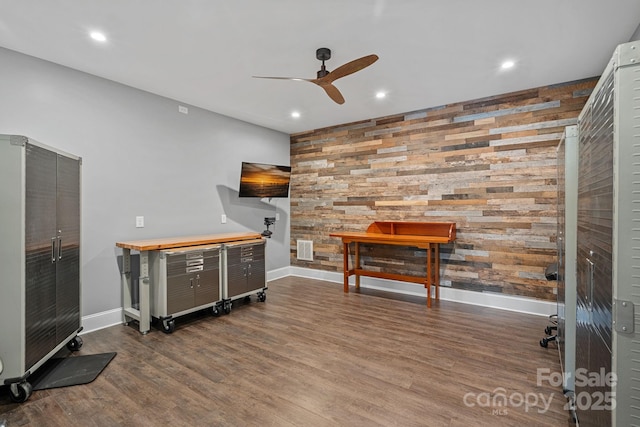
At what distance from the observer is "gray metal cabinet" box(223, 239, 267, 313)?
3863 millimetres

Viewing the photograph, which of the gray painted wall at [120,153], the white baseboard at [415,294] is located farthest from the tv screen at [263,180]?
the white baseboard at [415,294]

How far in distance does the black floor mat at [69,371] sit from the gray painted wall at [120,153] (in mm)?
744

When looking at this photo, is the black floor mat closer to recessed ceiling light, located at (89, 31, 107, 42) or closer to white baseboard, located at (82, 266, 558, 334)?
white baseboard, located at (82, 266, 558, 334)

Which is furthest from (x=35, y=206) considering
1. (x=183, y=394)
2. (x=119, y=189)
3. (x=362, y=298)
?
(x=362, y=298)

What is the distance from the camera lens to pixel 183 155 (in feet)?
13.6

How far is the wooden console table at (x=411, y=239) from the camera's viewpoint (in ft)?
13.0

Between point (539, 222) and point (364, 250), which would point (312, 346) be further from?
point (539, 222)

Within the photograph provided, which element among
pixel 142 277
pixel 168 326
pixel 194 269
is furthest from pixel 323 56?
pixel 168 326

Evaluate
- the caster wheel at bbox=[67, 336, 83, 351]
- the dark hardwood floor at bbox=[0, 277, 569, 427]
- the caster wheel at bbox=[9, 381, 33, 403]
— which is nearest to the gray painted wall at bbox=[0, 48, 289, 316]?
the caster wheel at bbox=[67, 336, 83, 351]

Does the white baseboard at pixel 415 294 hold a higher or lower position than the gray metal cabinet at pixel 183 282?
lower

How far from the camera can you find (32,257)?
220 centimetres

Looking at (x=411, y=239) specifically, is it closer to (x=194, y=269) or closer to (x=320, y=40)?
(x=320, y=40)

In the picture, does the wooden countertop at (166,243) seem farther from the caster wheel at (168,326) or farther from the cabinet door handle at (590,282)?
the cabinet door handle at (590,282)

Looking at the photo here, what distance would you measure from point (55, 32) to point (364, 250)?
175 inches
